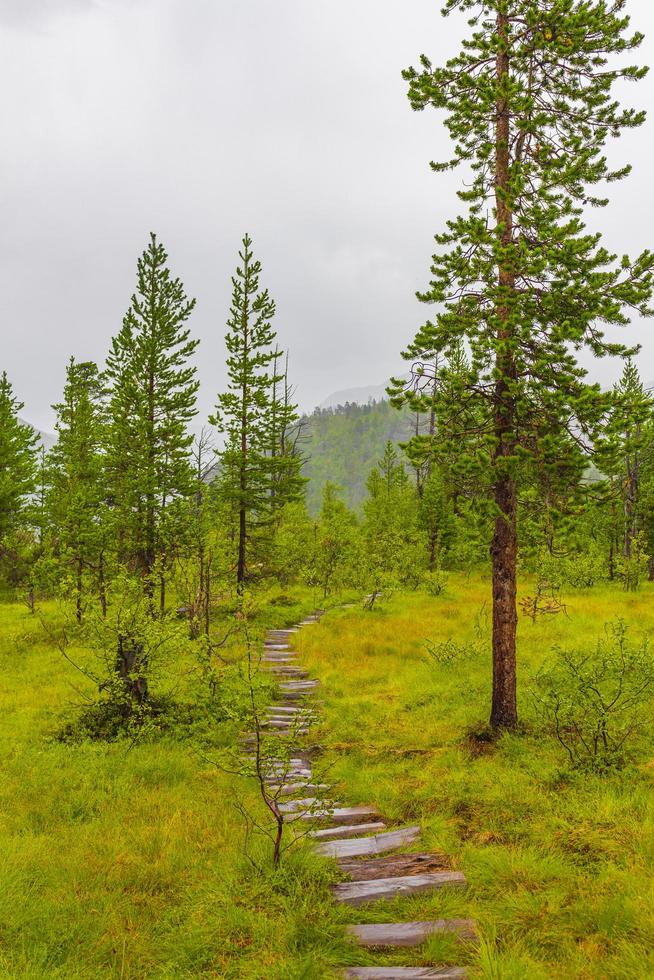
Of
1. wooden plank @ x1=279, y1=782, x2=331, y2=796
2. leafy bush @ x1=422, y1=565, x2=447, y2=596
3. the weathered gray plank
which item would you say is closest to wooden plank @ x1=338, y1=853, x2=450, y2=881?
wooden plank @ x1=279, y1=782, x2=331, y2=796

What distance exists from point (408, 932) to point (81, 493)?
18383 mm

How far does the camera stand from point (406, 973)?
387 cm

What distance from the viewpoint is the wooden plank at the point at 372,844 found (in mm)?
5688

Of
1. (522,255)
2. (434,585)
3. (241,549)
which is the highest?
Result: (522,255)

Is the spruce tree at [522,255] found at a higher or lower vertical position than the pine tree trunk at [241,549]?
higher

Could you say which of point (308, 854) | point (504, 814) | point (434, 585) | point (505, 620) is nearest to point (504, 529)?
point (505, 620)

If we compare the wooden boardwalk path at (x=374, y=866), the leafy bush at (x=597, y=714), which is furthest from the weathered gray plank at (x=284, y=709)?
the leafy bush at (x=597, y=714)

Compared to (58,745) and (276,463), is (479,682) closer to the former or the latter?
(58,745)

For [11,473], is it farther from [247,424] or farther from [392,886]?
[392,886]

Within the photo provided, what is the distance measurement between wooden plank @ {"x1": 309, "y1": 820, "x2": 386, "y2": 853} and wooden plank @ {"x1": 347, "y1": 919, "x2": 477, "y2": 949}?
69.3 inches

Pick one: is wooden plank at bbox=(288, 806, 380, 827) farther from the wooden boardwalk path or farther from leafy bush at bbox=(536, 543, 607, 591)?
leafy bush at bbox=(536, 543, 607, 591)

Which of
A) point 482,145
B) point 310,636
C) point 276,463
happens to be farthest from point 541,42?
point 276,463

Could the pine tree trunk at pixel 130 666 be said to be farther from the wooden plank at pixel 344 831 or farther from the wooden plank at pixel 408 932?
the wooden plank at pixel 408 932

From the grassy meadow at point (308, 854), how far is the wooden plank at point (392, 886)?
0.43 feet
